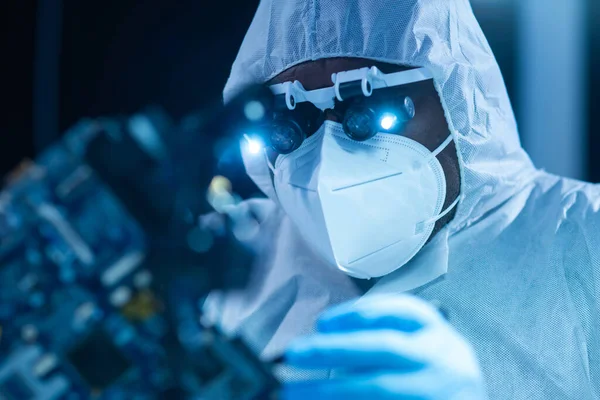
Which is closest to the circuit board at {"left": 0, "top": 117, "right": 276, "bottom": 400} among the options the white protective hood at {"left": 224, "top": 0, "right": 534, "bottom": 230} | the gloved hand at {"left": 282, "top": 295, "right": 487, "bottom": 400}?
the gloved hand at {"left": 282, "top": 295, "right": 487, "bottom": 400}

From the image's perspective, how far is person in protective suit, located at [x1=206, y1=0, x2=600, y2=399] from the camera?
1142mm

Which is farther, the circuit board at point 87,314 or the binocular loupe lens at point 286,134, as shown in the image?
the binocular loupe lens at point 286,134

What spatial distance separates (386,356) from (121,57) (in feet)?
5.24

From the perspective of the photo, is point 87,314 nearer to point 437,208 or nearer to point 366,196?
point 366,196

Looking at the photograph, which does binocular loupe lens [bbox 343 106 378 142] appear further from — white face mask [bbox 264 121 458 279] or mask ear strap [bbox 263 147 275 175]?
mask ear strap [bbox 263 147 275 175]

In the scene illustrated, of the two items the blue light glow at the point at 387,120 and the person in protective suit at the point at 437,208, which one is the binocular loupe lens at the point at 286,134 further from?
the blue light glow at the point at 387,120

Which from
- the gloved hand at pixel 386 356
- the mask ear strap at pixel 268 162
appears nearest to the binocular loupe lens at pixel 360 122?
the mask ear strap at pixel 268 162

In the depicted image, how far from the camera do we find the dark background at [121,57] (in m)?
1.93

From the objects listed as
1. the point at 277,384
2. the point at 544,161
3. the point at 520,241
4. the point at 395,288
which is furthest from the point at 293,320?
the point at 544,161

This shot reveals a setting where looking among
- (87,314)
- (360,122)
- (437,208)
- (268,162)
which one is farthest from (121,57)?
(87,314)

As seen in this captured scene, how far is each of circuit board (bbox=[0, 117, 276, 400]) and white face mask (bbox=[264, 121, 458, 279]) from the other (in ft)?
1.76

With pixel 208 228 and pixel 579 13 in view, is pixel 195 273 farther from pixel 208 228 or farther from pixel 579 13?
pixel 579 13

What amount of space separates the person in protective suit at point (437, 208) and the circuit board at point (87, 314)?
18.2 inches

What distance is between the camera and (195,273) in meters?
0.63
